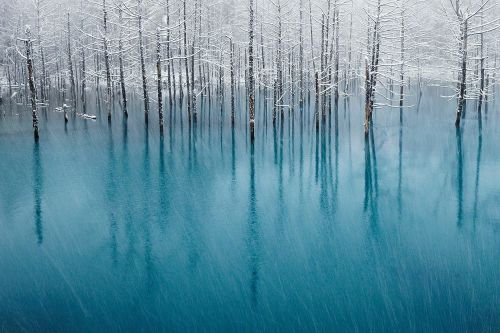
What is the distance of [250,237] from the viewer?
1225 cm

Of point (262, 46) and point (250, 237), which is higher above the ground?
point (262, 46)

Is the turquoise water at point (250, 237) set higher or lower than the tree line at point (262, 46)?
lower

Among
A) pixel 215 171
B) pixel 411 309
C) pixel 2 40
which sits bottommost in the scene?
pixel 411 309

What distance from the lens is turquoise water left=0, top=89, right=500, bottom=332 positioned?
8242 millimetres

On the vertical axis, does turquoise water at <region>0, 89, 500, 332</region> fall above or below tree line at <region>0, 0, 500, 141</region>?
below

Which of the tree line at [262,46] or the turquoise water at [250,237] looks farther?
the tree line at [262,46]

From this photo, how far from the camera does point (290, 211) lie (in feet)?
47.9

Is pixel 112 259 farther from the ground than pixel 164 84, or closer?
closer

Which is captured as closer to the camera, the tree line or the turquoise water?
the turquoise water

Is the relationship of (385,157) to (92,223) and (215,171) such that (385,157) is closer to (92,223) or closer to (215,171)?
(215,171)

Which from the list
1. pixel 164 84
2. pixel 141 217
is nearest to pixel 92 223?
pixel 141 217

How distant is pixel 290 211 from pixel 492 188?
844 cm

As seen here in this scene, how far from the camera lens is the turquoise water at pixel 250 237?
824 cm

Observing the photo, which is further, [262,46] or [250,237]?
[262,46]
